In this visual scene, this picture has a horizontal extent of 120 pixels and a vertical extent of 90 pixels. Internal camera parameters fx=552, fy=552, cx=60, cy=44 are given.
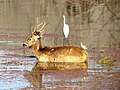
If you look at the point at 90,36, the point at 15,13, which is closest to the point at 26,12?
the point at 15,13

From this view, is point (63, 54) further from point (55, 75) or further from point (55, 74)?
point (55, 75)

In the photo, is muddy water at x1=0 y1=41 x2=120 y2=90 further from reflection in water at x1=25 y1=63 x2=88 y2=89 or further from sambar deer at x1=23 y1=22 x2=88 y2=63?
sambar deer at x1=23 y1=22 x2=88 y2=63

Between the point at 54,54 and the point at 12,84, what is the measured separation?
3004mm

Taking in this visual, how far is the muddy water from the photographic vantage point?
10.6 meters

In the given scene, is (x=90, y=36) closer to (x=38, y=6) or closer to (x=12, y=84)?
(x=12, y=84)

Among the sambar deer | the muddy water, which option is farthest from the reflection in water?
the sambar deer

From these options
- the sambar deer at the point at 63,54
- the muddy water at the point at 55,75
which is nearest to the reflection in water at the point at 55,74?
the muddy water at the point at 55,75

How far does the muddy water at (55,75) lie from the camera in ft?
34.6

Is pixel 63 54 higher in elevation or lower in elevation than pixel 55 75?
higher

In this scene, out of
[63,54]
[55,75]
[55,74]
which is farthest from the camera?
[63,54]

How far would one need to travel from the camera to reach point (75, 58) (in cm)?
1352

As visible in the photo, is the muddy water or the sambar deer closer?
the muddy water

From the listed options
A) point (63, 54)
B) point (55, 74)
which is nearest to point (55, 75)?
point (55, 74)

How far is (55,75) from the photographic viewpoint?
464 inches
